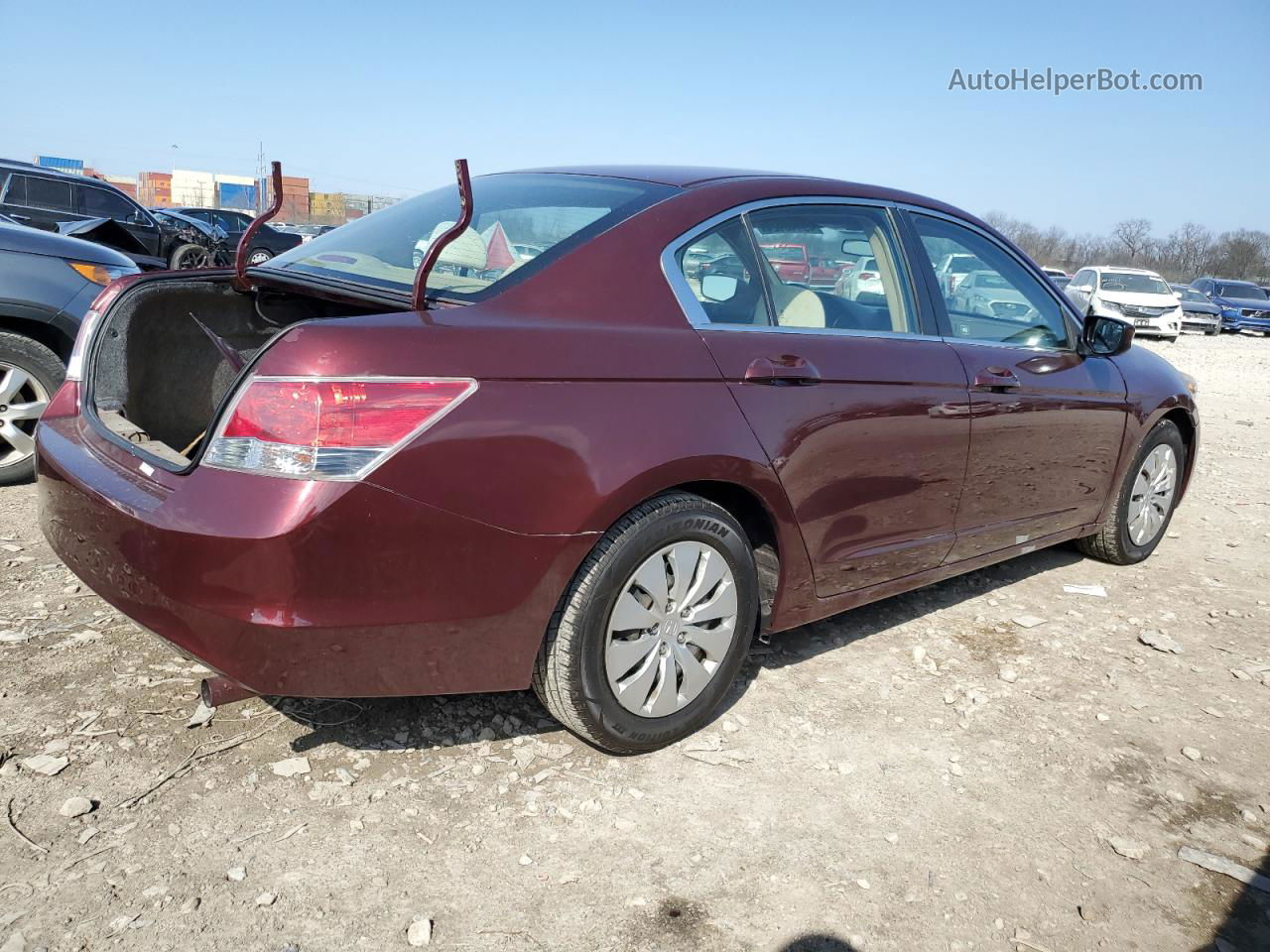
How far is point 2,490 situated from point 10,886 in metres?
3.25

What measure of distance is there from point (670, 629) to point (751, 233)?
1201 millimetres

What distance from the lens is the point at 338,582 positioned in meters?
2.16

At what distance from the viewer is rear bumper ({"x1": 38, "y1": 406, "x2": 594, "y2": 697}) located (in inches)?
83.5

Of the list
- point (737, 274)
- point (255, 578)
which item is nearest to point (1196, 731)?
point (737, 274)

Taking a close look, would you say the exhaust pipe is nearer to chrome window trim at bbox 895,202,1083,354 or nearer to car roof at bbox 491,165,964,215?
car roof at bbox 491,165,964,215

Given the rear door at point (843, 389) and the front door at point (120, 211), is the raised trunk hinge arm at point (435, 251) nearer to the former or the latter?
the rear door at point (843, 389)

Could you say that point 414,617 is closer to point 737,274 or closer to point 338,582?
point 338,582

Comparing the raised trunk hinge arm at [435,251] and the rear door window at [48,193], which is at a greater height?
the rear door window at [48,193]

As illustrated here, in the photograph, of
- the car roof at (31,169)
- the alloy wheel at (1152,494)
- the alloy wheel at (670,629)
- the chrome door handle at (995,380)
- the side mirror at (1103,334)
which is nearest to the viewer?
the alloy wheel at (670,629)

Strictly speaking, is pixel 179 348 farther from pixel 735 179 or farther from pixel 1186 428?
pixel 1186 428

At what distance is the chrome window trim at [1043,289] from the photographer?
3.63 m

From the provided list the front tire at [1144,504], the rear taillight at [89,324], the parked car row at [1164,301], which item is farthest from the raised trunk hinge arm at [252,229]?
the parked car row at [1164,301]

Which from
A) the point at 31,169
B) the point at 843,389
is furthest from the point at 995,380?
the point at 31,169

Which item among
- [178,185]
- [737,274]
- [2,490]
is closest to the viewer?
[737,274]
